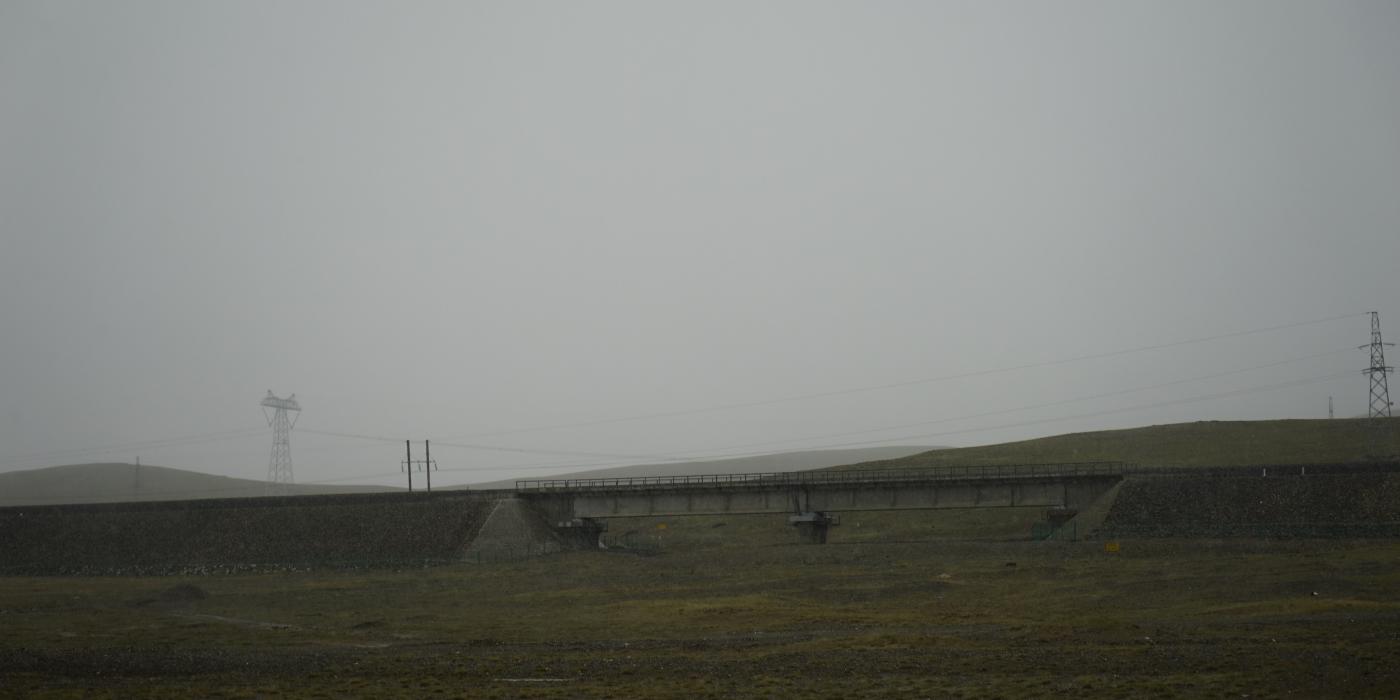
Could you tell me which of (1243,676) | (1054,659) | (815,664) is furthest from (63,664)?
(1243,676)

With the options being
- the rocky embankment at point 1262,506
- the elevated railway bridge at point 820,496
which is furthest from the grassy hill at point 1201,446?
the rocky embankment at point 1262,506

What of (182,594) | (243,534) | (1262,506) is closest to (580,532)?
(243,534)

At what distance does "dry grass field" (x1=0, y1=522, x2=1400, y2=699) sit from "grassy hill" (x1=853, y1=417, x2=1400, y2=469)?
39.2 meters

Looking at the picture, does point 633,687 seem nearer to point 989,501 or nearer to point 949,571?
point 949,571

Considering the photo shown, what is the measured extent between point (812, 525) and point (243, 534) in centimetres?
4418

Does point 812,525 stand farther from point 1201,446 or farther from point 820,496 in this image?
point 1201,446

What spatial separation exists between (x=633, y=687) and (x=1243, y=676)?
16727mm

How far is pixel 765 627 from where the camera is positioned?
44.5 meters

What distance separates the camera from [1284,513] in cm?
7181

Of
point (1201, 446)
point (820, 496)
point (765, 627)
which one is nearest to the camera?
point (765, 627)

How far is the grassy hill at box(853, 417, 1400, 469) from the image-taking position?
10169 centimetres

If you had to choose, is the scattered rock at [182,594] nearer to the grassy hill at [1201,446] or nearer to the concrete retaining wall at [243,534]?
the concrete retaining wall at [243,534]

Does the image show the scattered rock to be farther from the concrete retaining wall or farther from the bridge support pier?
the bridge support pier

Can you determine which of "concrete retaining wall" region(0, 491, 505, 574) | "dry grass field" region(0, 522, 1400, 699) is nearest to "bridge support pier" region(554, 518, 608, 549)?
"concrete retaining wall" region(0, 491, 505, 574)
